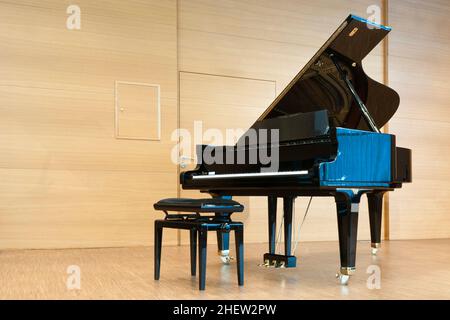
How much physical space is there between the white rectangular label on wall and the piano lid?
180cm

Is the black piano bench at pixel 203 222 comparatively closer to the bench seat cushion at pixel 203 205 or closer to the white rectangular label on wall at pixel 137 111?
the bench seat cushion at pixel 203 205

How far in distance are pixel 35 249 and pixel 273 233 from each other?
243 centimetres

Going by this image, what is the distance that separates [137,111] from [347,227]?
289cm

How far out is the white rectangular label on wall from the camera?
5258 mm

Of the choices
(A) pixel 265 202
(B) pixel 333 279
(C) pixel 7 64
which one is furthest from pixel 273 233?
(C) pixel 7 64

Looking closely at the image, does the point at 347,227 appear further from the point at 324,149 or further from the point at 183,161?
the point at 183,161

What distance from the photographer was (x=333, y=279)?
129 inches

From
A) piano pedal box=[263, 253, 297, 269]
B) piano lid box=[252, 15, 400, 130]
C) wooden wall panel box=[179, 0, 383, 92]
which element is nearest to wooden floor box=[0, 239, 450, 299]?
piano pedal box=[263, 253, 297, 269]

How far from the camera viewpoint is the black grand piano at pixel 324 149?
10.1 ft

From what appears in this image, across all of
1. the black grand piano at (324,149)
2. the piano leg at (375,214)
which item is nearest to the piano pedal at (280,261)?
the black grand piano at (324,149)

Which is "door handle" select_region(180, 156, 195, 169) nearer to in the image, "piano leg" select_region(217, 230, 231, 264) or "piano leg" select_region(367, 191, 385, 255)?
"piano leg" select_region(217, 230, 231, 264)

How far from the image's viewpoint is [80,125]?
511 centimetres

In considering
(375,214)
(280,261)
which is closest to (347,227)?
(280,261)

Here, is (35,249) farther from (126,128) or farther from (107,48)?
(107,48)
